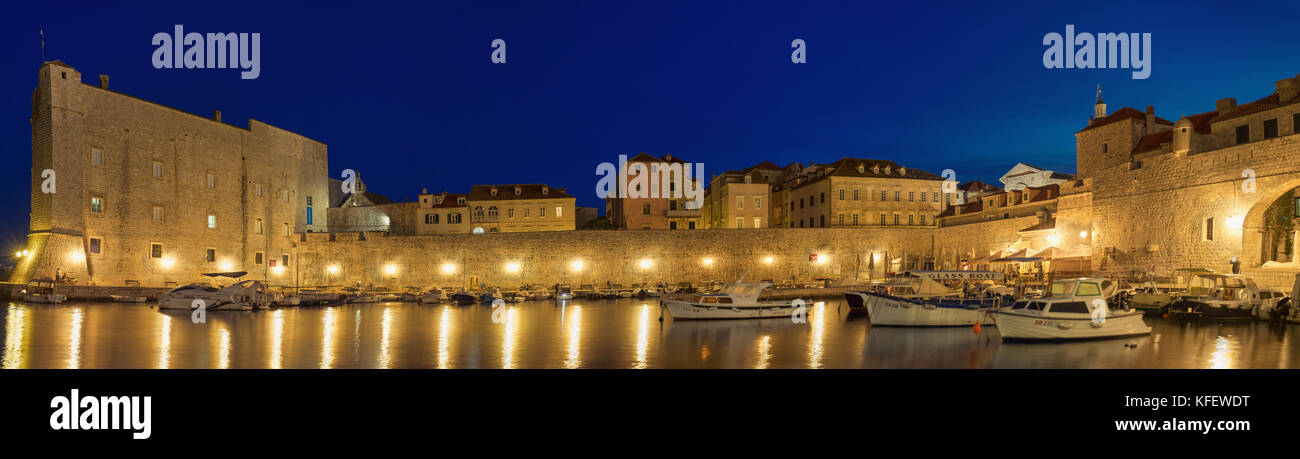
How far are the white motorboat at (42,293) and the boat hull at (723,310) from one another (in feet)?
75.1

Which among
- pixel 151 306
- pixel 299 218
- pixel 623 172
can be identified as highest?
pixel 623 172

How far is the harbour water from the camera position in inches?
488

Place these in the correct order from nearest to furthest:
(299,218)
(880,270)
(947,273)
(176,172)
→ (947,273)
(176,172)
(880,270)
(299,218)

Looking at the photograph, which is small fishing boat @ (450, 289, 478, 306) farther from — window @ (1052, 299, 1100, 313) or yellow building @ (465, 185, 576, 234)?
window @ (1052, 299, 1100, 313)

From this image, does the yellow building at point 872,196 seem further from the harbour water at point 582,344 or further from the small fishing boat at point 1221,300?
the small fishing boat at point 1221,300

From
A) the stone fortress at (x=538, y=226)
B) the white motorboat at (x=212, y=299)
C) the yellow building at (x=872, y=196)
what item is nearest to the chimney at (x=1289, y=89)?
the stone fortress at (x=538, y=226)

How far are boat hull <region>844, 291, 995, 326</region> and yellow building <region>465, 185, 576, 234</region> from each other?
27.7 meters

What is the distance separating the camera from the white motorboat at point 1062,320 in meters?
14.9

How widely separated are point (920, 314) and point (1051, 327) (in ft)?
12.9

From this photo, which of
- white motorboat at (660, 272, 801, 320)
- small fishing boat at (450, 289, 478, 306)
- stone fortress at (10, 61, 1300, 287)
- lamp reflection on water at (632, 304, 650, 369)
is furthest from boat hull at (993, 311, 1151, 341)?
small fishing boat at (450, 289, 478, 306)

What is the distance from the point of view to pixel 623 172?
152ft
